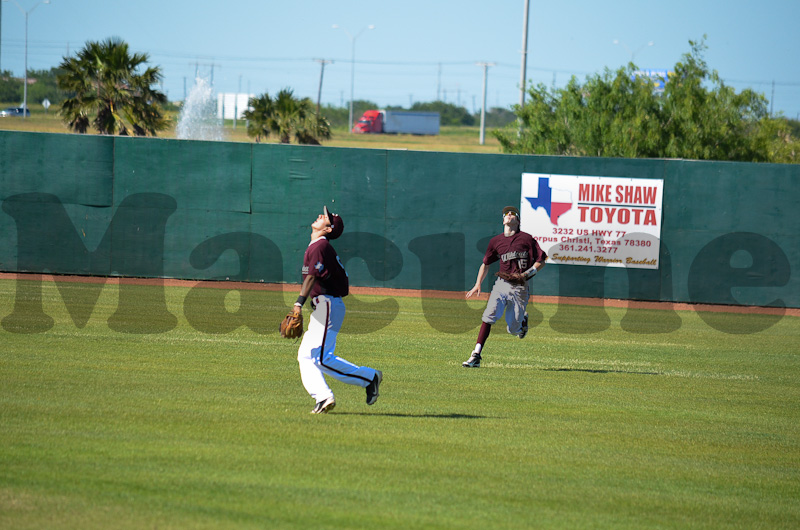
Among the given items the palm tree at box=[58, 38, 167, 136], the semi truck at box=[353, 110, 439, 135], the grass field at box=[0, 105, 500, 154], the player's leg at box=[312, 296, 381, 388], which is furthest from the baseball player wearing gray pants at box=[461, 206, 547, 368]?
the semi truck at box=[353, 110, 439, 135]

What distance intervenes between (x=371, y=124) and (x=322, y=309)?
86.9 meters

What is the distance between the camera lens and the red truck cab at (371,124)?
306ft

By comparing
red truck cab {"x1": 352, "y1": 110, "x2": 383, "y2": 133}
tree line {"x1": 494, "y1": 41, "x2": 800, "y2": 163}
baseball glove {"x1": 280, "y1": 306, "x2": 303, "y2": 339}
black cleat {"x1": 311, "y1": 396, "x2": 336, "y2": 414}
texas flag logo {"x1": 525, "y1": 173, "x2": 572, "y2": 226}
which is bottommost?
black cleat {"x1": 311, "y1": 396, "x2": 336, "y2": 414}

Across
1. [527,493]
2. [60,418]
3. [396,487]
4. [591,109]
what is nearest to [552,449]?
[527,493]

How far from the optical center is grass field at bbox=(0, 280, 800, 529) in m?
5.98

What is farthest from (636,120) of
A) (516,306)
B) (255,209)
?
(516,306)

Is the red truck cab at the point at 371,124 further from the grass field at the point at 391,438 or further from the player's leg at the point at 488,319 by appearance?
the player's leg at the point at 488,319

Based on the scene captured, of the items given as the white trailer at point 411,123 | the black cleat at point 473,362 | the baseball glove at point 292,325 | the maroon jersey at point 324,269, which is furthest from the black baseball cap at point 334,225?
the white trailer at point 411,123

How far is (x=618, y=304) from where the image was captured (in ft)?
68.2

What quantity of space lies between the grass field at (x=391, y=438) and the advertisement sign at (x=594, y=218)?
7475 mm

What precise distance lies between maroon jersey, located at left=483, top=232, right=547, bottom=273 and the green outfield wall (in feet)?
28.1

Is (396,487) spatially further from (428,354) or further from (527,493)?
(428,354)

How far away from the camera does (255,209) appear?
71.3ft

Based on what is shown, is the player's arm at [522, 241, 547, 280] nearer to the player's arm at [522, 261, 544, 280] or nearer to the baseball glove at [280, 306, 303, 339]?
the player's arm at [522, 261, 544, 280]
